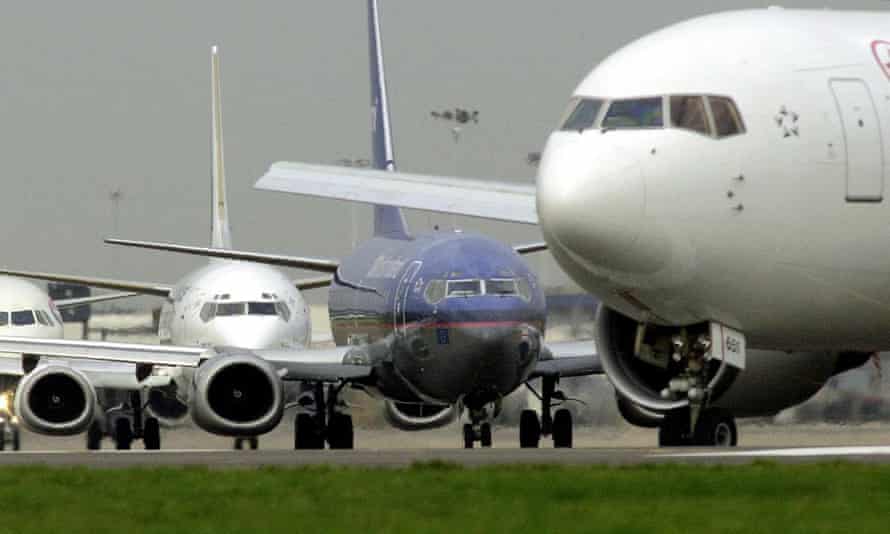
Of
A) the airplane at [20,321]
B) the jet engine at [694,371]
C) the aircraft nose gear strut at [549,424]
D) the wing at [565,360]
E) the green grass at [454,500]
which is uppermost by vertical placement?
the green grass at [454,500]

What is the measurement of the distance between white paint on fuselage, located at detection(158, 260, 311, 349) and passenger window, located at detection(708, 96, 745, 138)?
74.2 feet

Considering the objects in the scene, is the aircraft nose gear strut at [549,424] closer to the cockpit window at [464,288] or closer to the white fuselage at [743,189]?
the cockpit window at [464,288]

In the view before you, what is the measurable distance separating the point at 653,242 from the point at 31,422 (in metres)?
18.2

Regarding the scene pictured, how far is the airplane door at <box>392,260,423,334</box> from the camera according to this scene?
3575 cm

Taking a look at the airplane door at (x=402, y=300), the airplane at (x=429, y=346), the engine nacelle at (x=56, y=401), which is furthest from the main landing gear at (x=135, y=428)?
the airplane door at (x=402, y=300)

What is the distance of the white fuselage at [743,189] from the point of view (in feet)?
61.4

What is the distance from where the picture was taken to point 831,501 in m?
12.5

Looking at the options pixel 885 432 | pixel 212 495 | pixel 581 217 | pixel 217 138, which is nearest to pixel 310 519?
pixel 212 495

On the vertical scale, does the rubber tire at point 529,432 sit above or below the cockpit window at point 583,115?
below

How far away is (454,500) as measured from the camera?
1268 centimetres

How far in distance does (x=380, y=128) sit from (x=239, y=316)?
472cm

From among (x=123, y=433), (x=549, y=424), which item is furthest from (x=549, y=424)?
(x=123, y=433)

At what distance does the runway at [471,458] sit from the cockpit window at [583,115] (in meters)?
2.64

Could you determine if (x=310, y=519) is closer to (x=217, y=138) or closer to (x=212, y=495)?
(x=212, y=495)
